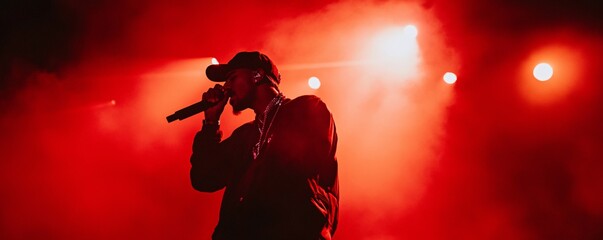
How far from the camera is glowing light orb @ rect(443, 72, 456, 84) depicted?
4.28 metres

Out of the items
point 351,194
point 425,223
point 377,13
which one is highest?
point 377,13

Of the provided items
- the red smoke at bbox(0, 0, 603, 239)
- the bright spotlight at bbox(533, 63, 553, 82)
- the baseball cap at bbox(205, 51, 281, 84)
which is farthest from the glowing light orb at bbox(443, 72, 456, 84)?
the baseball cap at bbox(205, 51, 281, 84)

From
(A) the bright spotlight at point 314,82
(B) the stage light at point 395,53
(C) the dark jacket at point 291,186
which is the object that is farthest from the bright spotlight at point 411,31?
(C) the dark jacket at point 291,186

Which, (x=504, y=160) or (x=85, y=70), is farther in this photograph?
(x=85, y=70)

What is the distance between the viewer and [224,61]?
4.64 meters

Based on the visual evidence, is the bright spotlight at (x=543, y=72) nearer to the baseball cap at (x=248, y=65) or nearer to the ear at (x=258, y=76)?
the baseball cap at (x=248, y=65)

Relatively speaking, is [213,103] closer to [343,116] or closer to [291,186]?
[291,186]

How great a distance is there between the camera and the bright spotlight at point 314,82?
4.58 metres

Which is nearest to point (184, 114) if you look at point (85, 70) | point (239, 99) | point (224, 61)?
point (239, 99)

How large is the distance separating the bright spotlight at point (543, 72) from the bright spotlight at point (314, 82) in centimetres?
211

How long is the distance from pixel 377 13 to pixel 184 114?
2.75 metres

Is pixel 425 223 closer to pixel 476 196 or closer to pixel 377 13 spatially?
pixel 476 196

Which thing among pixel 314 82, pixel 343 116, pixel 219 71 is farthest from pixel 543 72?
pixel 219 71

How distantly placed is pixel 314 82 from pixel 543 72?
2217mm
